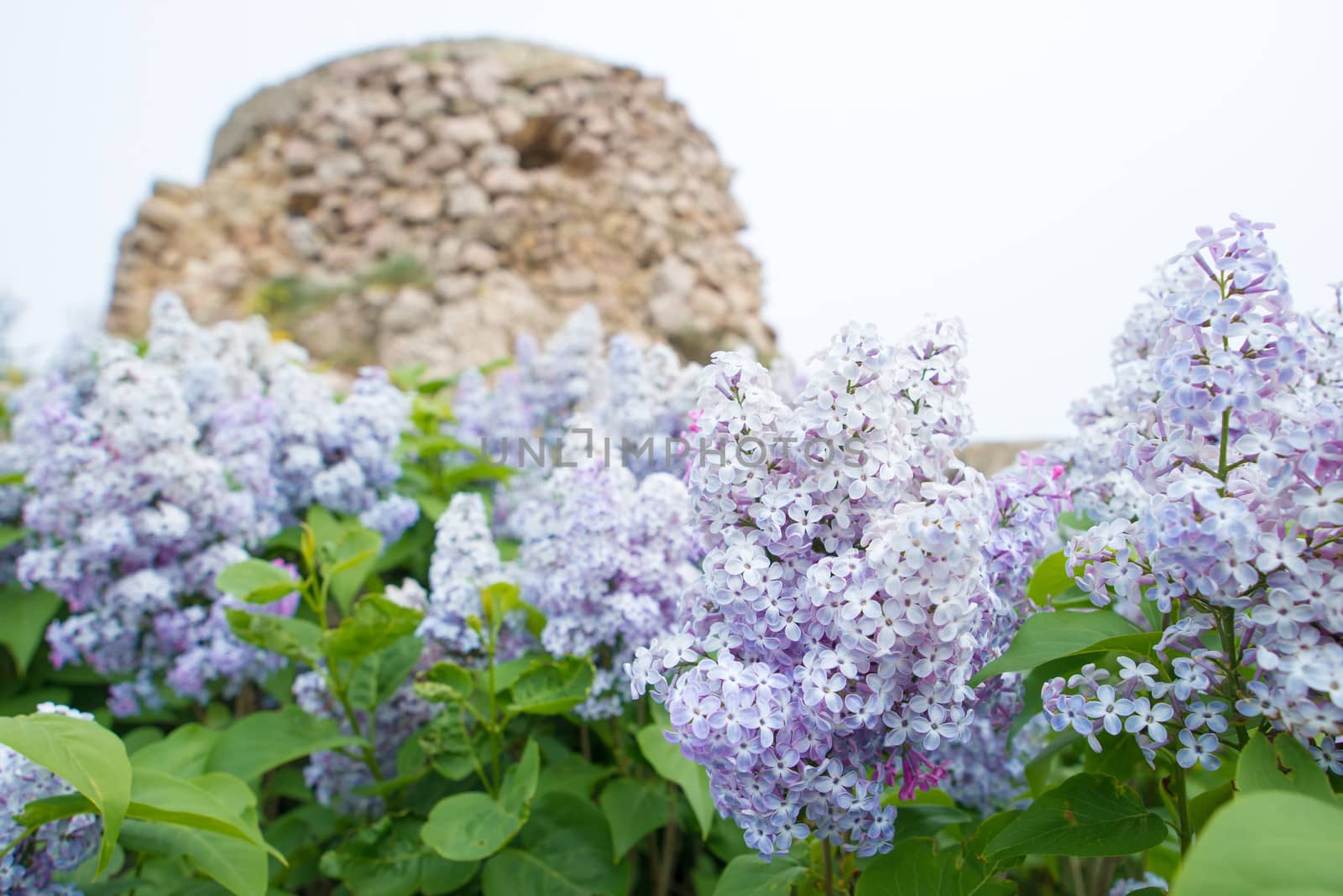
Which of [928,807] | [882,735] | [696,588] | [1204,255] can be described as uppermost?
[1204,255]

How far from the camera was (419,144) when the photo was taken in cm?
929

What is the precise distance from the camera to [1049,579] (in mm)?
1166

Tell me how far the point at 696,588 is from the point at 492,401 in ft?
7.77

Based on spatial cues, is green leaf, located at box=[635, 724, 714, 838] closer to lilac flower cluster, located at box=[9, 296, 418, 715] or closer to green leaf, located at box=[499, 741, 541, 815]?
green leaf, located at box=[499, 741, 541, 815]

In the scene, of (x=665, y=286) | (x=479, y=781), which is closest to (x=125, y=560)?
(x=479, y=781)

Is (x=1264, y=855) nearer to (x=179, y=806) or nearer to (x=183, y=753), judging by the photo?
(x=179, y=806)

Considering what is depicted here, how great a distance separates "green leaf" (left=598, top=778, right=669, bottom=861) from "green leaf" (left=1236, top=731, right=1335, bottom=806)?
3.35 feet

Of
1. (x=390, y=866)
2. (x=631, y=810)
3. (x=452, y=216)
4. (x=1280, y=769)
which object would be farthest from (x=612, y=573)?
(x=452, y=216)

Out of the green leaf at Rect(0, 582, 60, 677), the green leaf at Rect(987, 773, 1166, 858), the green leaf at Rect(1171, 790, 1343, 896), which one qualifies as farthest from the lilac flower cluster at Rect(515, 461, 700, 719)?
the green leaf at Rect(0, 582, 60, 677)

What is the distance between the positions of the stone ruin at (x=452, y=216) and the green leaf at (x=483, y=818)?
21.9 feet

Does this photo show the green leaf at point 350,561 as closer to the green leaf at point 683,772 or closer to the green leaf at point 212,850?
the green leaf at point 212,850

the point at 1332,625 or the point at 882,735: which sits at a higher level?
the point at 1332,625

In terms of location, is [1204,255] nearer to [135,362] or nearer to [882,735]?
[882,735]

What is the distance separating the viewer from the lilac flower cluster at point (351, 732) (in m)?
1.79
